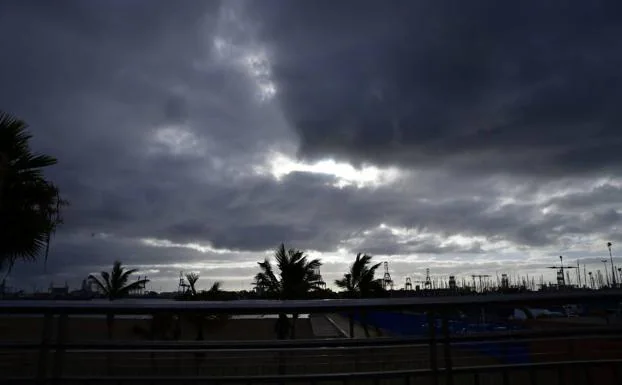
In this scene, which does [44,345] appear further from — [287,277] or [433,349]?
[287,277]

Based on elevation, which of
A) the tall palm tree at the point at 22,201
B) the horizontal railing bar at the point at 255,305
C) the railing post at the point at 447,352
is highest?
the tall palm tree at the point at 22,201

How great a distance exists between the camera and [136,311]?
3746 millimetres

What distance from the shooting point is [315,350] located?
13.9 feet

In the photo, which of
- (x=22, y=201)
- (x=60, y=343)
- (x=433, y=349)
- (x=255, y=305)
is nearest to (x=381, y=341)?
(x=433, y=349)

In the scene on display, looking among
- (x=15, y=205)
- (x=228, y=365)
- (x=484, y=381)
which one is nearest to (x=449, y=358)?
(x=484, y=381)

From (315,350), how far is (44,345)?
2.14m

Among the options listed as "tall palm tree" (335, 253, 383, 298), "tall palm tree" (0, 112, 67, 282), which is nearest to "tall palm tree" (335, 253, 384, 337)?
"tall palm tree" (335, 253, 383, 298)

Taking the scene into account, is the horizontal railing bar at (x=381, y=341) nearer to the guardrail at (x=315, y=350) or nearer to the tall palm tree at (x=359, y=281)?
the guardrail at (x=315, y=350)

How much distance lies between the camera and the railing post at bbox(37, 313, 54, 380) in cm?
379

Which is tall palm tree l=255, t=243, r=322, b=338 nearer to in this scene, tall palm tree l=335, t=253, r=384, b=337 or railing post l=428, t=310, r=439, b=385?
tall palm tree l=335, t=253, r=384, b=337

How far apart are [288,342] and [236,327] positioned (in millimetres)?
23166

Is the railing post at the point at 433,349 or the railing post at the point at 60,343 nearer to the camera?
the railing post at the point at 60,343

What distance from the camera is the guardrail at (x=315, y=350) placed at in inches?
149

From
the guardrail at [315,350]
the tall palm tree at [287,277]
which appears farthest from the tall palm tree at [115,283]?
the guardrail at [315,350]
